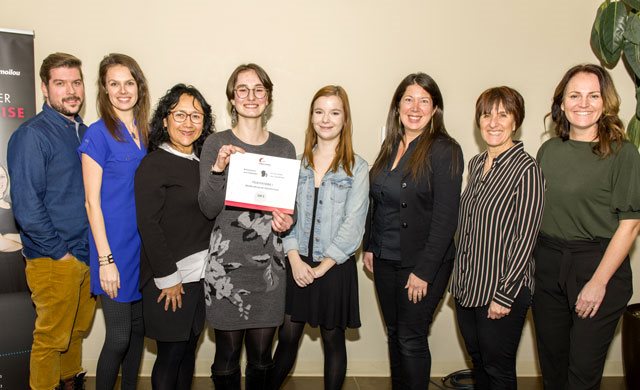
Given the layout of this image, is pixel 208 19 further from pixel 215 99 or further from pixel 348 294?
pixel 348 294

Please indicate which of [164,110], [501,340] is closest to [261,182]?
[164,110]

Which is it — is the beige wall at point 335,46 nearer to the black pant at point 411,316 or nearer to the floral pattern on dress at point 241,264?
the black pant at point 411,316

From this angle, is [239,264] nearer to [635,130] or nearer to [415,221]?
[415,221]

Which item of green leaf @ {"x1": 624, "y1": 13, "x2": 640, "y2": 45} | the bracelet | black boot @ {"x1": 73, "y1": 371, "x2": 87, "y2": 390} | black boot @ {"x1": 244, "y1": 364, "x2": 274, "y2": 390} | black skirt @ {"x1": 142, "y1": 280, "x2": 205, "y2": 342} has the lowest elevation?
black boot @ {"x1": 73, "y1": 371, "x2": 87, "y2": 390}

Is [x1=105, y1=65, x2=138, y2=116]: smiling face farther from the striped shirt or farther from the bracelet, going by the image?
the striped shirt

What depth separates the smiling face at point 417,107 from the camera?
238 centimetres

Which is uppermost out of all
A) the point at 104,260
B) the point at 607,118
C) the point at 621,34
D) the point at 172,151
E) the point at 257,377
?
the point at 621,34

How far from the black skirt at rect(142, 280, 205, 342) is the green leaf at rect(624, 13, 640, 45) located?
2.77 metres

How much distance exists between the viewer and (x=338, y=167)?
235cm

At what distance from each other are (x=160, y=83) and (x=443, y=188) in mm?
1973

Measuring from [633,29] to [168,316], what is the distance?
296 centimetres

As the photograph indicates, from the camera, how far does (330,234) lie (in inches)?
92.4

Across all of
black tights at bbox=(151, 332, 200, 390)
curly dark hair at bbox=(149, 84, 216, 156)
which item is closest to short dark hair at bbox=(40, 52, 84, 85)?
curly dark hair at bbox=(149, 84, 216, 156)

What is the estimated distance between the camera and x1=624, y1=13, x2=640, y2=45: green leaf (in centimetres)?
282
